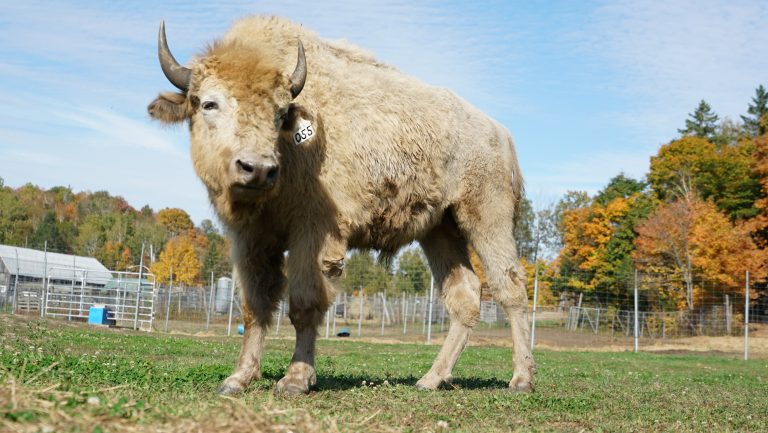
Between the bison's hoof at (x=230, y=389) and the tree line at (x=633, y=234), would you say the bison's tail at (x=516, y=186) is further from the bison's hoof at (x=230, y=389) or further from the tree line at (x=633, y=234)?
the tree line at (x=633, y=234)

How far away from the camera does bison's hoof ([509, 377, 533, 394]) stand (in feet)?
27.9

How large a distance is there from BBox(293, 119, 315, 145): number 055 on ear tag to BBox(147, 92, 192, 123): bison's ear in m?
1.06

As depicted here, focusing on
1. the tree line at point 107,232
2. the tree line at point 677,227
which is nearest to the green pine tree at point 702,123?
the tree line at point 677,227

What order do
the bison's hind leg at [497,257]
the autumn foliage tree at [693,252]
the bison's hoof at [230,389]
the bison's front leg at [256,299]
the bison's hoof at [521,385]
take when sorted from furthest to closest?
the autumn foliage tree at [693,252], the bison's hind leg at [497,257], the bison's hoof at [521,385], the bison's front leg at [256,299], the bison's hoof at [230,389]

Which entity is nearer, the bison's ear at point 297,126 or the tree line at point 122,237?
the bison's ear at point 297,126

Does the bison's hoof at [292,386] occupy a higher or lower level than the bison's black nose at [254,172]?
lower

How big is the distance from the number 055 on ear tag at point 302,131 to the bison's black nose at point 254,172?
0.98 metres

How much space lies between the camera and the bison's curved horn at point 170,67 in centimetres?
710

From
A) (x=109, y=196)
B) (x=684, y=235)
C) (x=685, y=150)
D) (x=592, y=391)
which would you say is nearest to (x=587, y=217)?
(x=685, y=150)

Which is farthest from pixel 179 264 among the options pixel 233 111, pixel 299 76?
pixel 233 111

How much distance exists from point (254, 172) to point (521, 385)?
4.26 metres

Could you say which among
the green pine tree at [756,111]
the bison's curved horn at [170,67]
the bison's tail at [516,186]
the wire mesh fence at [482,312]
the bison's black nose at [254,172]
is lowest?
the wire mesh fence at [482,312]

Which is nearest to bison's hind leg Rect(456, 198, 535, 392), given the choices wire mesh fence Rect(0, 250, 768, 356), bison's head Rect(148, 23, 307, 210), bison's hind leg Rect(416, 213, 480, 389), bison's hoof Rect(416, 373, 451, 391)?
bison's hind leg Rect(416, 213, 480, 389)

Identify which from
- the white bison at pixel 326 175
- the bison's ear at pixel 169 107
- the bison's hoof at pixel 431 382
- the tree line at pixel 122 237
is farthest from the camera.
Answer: the tree line at pixel 122 237
